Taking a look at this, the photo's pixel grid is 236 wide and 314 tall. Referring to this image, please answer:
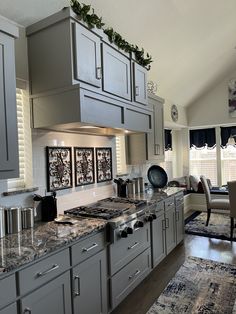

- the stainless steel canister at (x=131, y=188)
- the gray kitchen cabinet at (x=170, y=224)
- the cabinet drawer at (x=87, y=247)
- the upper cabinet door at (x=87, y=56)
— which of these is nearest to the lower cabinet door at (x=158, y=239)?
the gray kitchen cabinet at (x=170, y=224)

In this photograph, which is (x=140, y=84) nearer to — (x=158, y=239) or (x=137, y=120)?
(x=137, y=120)

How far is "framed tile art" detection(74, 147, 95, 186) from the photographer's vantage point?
2840 mm

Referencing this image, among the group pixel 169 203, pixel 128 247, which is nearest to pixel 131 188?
pixel 169 203

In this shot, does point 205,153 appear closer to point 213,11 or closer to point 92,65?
point 213,11

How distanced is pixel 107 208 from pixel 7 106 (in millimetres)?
1487

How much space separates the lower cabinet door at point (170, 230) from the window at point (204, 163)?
3.23 m

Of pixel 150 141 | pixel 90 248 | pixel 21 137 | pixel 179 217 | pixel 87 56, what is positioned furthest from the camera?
pixel 179 217

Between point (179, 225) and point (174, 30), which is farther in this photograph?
point (179, 225)

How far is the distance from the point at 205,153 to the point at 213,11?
3.75 meters

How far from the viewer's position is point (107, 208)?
8.87 feet

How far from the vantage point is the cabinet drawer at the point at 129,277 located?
232cm

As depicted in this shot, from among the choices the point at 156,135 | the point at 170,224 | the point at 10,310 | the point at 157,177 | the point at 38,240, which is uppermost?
the point at 156,135

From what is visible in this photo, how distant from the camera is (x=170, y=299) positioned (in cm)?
255

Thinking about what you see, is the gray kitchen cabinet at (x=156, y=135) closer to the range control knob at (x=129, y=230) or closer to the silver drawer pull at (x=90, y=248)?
the range control knob at (x=129, y=230)
